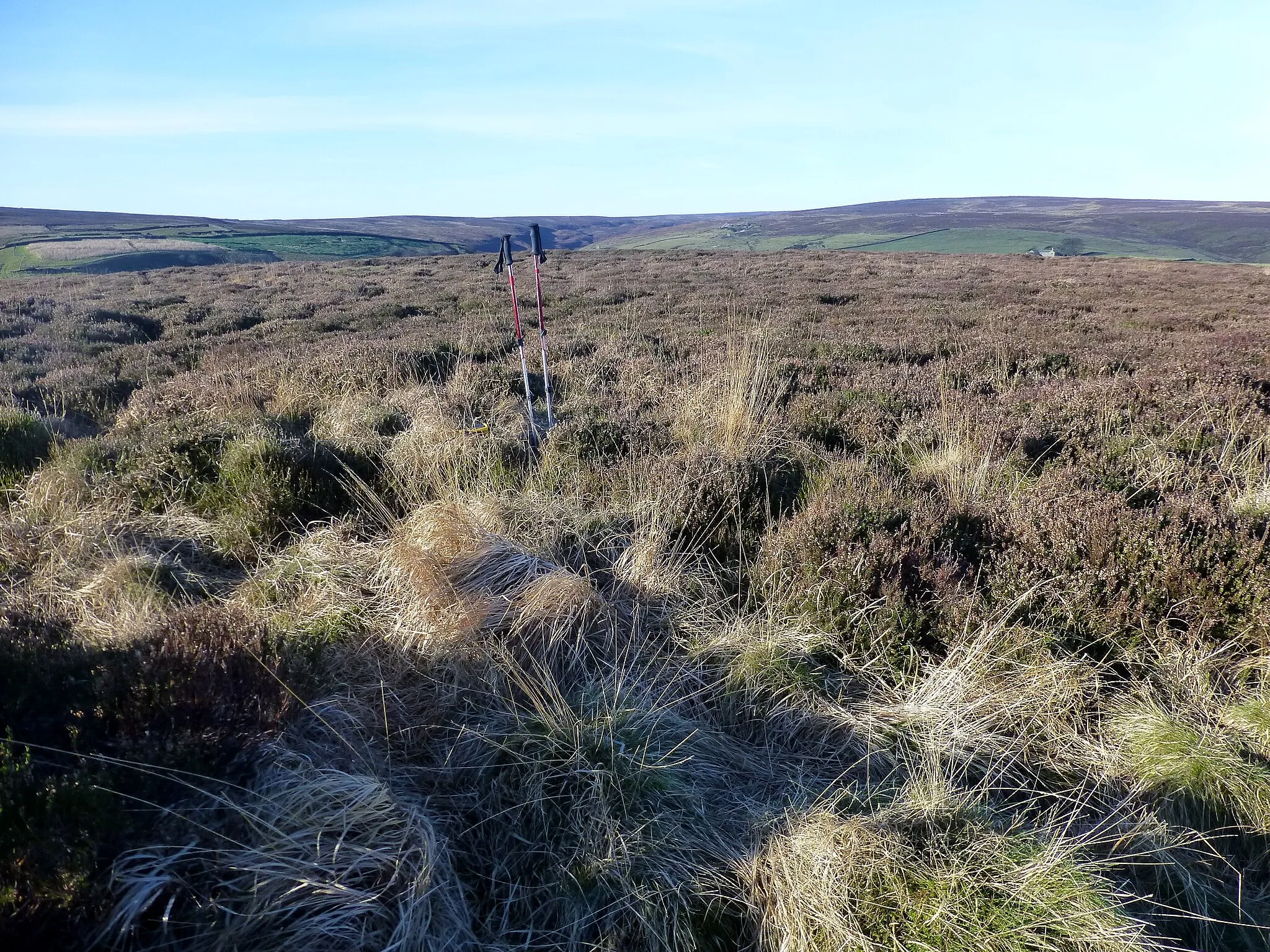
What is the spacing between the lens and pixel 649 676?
3223 mm

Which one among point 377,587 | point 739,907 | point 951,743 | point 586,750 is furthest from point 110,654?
point 951,743

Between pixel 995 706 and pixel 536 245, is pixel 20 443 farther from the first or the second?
pixel 995 706

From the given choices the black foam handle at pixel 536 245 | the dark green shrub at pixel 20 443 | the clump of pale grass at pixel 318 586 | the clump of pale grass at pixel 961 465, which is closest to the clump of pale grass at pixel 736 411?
the clump of pale grass at pixel 961 465

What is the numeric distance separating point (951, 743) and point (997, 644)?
69cm

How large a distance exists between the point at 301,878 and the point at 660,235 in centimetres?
10670

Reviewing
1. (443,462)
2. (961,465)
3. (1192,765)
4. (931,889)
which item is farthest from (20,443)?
(1192,765)

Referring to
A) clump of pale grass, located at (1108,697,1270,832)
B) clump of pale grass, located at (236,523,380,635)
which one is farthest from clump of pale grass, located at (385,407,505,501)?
clump of pale grass, located at (1108,697,1270,832)

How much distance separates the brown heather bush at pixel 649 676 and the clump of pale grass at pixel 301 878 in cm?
1

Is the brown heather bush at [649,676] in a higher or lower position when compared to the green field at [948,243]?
lower

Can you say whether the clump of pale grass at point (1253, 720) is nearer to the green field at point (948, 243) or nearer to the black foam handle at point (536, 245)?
the black foam handle at point (536, 245)

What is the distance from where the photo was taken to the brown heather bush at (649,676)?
6.71ft

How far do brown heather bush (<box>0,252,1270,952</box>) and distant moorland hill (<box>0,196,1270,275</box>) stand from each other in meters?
39.0

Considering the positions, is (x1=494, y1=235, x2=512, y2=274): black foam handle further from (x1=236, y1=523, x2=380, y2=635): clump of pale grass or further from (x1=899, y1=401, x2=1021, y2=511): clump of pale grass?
(x1=899, y1=401, x2=1021, y2=511): clump of pale grass

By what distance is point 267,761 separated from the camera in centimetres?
231
